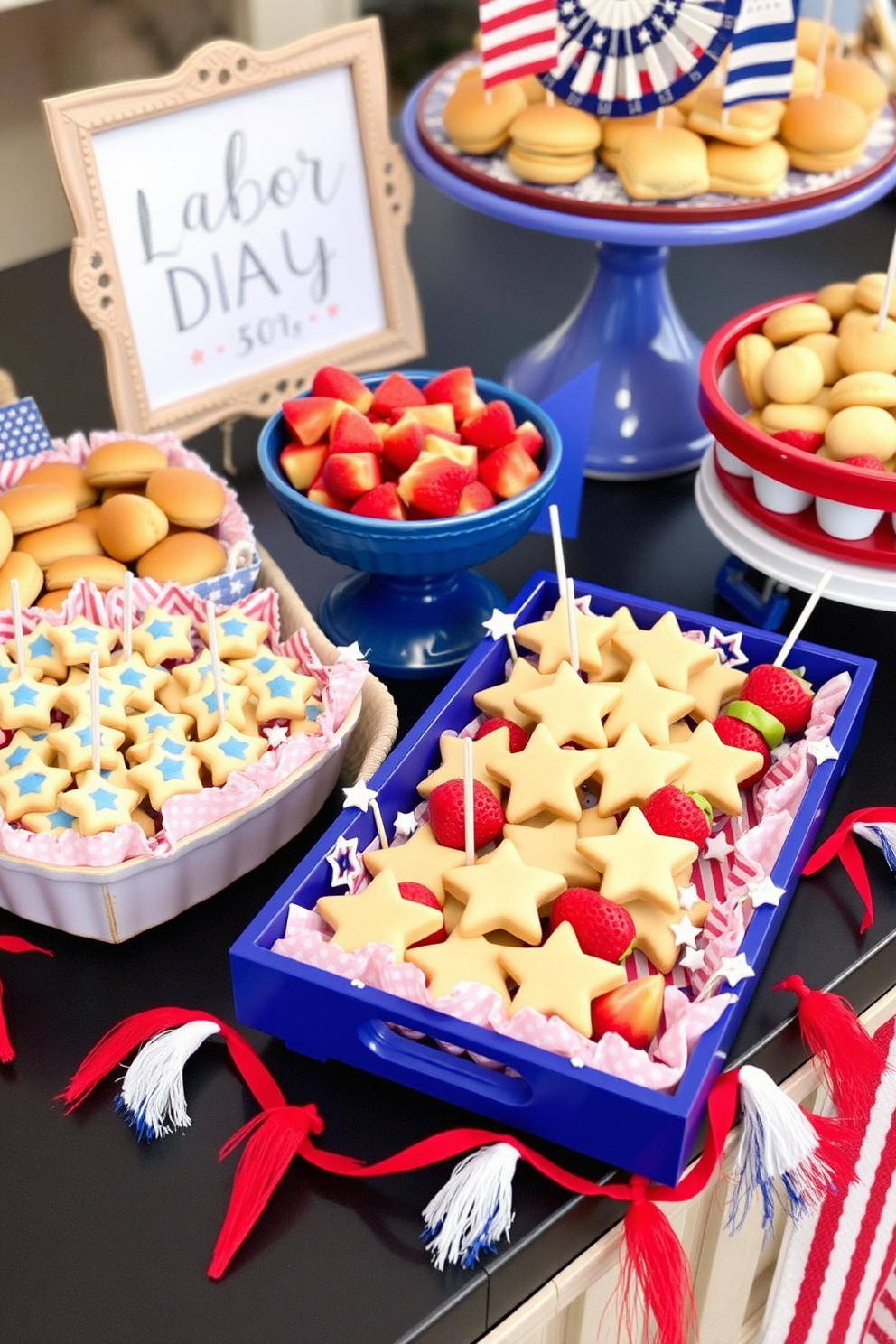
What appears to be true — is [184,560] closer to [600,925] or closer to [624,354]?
[600,925]

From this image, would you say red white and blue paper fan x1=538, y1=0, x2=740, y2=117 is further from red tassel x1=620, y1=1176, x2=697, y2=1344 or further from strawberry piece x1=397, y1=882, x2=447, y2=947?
red tassel x1=620, y1=1176, x2=697, y2=1344

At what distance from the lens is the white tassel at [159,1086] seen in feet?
2.89

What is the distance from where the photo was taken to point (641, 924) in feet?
3.01

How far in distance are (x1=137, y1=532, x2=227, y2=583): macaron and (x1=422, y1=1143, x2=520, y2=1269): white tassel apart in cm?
54

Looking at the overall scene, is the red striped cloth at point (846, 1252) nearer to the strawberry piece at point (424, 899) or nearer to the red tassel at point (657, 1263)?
the red tassel at point (657, 1263)

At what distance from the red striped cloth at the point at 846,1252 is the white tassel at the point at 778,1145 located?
171 mm

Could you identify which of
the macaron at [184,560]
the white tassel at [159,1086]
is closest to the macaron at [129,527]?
the macaron at [184,560]

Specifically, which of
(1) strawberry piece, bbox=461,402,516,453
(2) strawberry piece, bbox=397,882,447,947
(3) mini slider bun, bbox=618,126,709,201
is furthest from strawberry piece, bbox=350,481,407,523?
(3) mini slider bun, bbox=618,126,709,201

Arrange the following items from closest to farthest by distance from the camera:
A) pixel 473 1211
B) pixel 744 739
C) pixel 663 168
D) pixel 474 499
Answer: pixel 473 1211, pixel 744 739, pixel 474 499, pixel 663 168

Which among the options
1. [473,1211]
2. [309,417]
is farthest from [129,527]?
[473,1211]

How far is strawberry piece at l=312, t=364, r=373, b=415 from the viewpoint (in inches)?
48.6

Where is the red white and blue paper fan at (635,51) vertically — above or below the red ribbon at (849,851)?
above

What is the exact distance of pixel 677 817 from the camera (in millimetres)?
963

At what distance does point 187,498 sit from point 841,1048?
2.27ft
